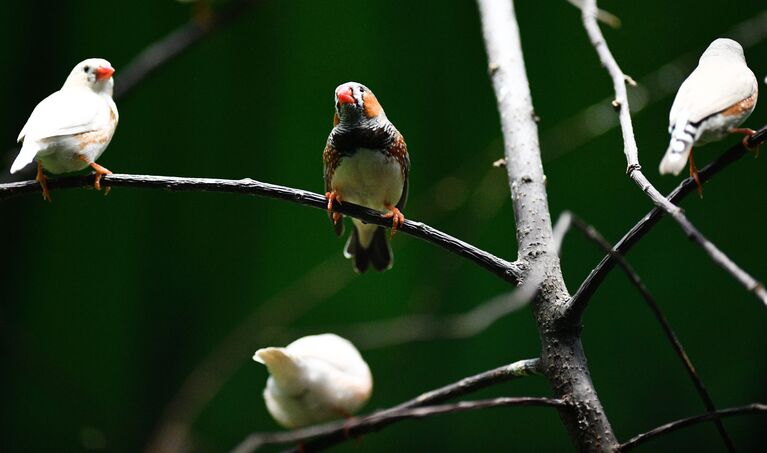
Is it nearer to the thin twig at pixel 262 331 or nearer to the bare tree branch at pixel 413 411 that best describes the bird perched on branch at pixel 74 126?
the bare tree branch at pixel 413 411

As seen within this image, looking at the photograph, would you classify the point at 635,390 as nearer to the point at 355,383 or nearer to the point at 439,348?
the point at 439,348

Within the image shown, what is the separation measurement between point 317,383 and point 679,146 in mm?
586

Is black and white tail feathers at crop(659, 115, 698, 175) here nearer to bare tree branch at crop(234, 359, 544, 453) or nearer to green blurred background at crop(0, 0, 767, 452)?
bare tree branch at crop(234, 359, 544, 453)

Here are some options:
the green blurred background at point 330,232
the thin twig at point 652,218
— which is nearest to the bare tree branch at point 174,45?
the green blurred background at point 330,232

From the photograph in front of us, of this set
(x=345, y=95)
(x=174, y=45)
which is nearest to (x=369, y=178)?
(x=345, y=95)

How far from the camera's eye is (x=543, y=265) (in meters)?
0.81

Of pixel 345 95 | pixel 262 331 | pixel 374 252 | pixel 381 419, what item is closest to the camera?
pixel 381 419

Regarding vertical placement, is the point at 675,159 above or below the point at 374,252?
below

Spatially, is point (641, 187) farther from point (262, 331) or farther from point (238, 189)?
point (262, 331)

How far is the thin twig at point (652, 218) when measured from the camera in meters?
0.62

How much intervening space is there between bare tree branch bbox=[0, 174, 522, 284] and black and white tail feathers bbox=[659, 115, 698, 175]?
23cm

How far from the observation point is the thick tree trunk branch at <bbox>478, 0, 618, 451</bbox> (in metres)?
0.73

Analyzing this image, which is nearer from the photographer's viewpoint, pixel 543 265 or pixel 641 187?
pixel 641 187

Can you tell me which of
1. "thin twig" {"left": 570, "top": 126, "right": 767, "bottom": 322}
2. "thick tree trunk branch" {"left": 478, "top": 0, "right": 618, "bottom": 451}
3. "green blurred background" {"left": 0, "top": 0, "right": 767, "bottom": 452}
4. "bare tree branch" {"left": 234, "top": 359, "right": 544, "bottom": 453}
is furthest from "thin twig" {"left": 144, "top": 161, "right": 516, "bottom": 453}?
"thin twig" {"left": 570, "top": 126, "right": 767, "bottom": 322}
